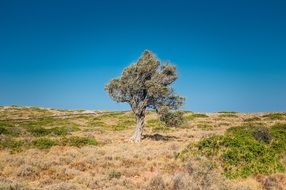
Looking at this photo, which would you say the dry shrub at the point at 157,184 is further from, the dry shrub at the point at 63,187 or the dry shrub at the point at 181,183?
the dry shrub at the point at 63,187

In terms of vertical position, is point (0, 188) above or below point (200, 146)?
below

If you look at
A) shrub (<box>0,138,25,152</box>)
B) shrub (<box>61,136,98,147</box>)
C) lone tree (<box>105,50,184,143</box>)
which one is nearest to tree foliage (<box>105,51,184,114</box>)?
lone tree (<box>105,50,184,143</box>)

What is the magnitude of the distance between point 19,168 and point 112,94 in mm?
18718

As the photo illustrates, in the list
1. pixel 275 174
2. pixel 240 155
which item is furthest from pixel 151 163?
pixel 275 174

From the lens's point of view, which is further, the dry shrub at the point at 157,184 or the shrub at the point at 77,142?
the shrub at the point at 77,142

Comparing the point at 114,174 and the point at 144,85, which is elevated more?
the point at 144,85

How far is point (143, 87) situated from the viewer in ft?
114

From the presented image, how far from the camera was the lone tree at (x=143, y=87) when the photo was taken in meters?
35.0

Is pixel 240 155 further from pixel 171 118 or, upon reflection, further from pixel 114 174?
pixel 171 118

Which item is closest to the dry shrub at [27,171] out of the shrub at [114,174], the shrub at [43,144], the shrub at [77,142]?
the shrub at [114,174]

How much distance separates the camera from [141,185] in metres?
15.1

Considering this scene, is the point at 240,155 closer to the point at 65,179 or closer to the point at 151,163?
the point at 151,163

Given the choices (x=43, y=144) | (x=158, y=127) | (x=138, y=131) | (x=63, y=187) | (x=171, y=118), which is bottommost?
(x=63, y=187)

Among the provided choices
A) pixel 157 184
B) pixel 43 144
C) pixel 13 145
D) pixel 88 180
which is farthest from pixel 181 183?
pixel 13 145
